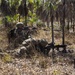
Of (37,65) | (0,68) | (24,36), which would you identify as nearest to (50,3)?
(24,36)

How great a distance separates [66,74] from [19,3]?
3092 centimetres

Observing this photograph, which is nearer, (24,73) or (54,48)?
(24,73)

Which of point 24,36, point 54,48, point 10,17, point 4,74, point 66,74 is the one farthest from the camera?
point 10,17

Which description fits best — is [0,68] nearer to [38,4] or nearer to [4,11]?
[4,11]

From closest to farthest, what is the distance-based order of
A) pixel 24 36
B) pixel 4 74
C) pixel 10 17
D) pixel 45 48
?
pixel 4 74, pixel 45 48, pixel 24 36, pixel 10 17

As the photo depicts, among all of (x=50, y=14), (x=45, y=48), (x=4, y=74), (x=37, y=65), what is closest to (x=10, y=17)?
(x=50, y=14)

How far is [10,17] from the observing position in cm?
4059

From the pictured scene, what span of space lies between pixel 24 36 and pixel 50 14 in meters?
6.32

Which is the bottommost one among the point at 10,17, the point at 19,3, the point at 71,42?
the point at 71,42

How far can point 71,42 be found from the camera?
29.0m

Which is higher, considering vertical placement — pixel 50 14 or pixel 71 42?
pixel 50 14

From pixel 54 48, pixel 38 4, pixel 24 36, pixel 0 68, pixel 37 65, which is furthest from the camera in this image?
pixel 38 4

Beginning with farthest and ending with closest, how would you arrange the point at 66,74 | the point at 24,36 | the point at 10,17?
the point at 10,17
the point at 24,36
the point at 66,74

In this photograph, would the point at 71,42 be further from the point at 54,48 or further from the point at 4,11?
the point at 4,11
